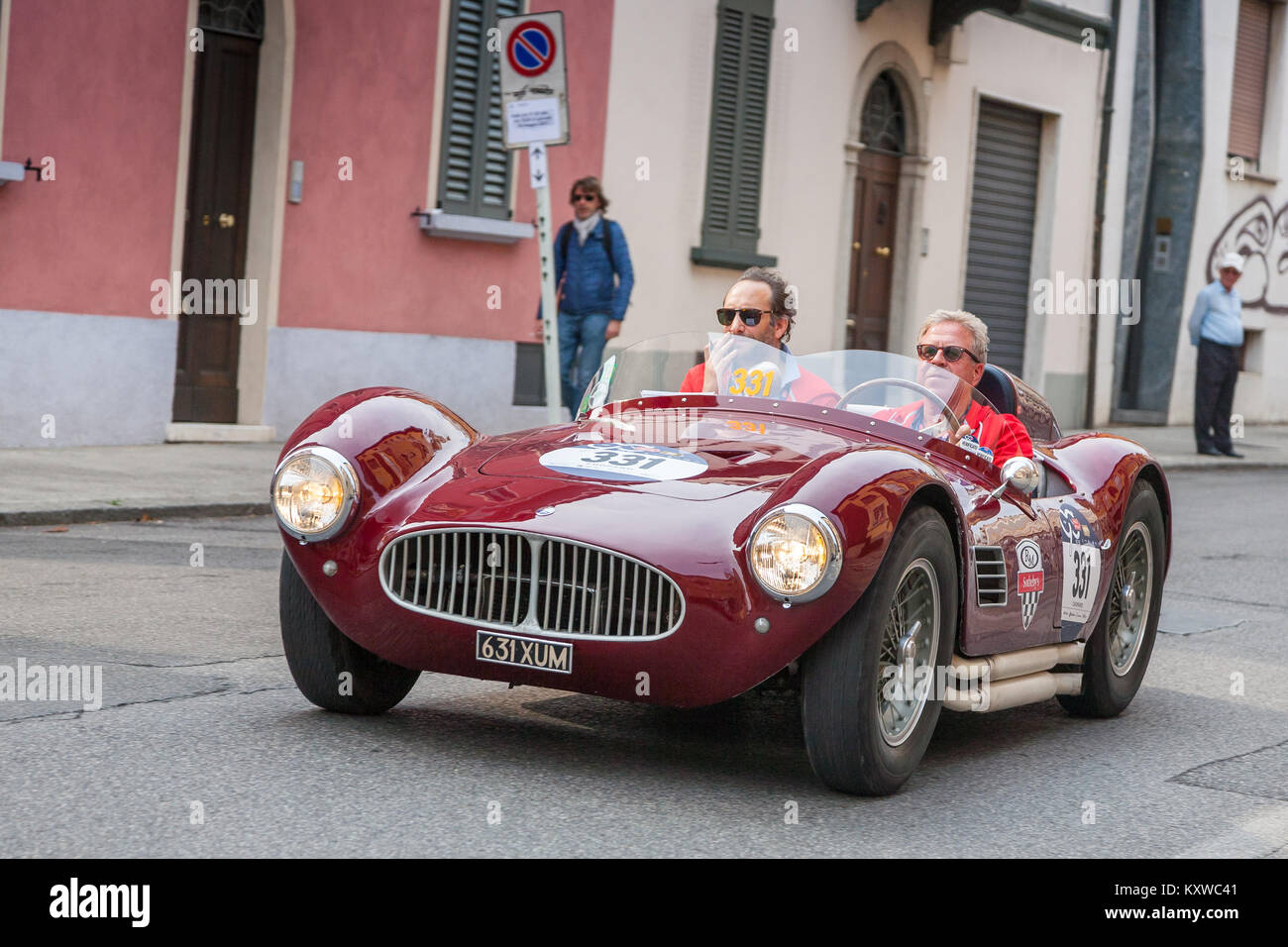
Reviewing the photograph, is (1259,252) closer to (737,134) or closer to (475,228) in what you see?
(737,134)

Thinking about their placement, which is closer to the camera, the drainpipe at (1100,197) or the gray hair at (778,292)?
the gray hair at (778,292)

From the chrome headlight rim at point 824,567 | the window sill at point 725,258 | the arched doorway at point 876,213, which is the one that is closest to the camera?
the chrome headlight rim at point 824,567

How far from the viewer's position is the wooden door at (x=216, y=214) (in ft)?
44.7

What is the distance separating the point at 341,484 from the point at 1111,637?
277 centimetres

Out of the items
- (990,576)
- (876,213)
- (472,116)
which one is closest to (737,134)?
(876,213)

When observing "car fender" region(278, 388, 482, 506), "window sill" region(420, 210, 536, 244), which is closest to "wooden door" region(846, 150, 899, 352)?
"window sill" region(420, 210, 536, 244)

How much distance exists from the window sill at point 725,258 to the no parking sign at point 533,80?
6.30 meters

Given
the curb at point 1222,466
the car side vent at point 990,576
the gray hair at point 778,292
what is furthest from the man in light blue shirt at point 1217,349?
the car side vent at point 990,576

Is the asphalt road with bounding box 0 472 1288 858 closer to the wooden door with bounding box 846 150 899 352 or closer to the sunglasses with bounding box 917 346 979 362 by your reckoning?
the sunglasses with bounding box 917 346 979 362

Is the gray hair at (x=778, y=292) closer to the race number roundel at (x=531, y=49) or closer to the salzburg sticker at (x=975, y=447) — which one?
the salzburg sticker at (x=975, y=447)

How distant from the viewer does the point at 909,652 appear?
482cm

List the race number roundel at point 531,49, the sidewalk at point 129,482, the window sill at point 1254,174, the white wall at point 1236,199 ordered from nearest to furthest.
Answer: the sidewalk at point 129,482, the race number roundel at point 531,49, the white wall at point 1236,199, the window sill at point 1254,174
